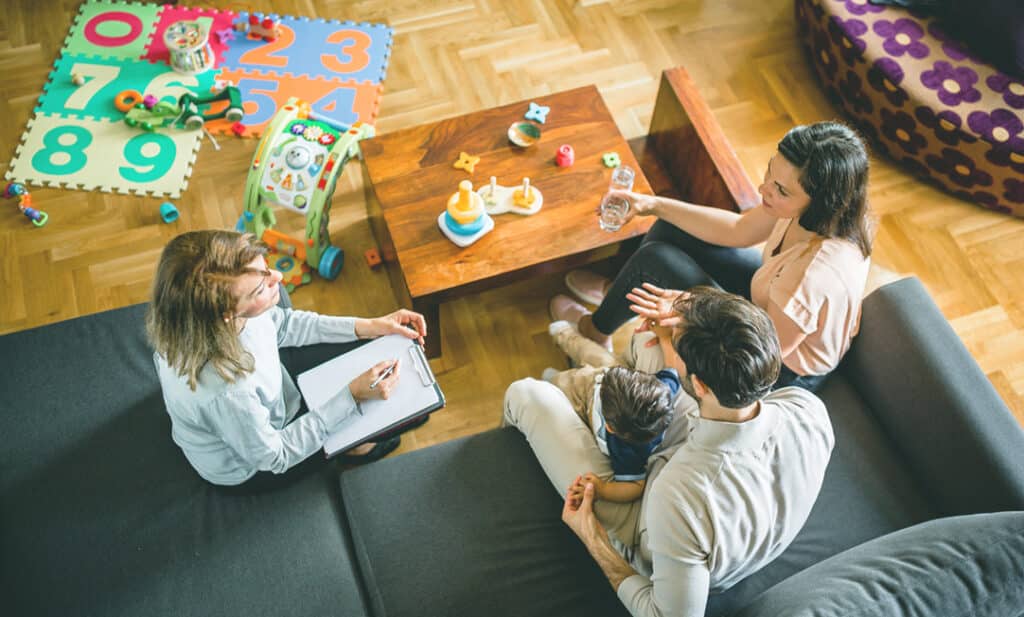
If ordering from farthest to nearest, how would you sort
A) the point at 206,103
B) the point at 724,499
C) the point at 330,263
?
the point at 206,103 → the point at 330,263 → the point at 724,499

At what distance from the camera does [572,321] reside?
2.47 m

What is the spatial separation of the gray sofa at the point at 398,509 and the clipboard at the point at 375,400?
3.8 inches

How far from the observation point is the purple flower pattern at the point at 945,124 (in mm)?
2600

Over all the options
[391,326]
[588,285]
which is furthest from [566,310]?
[391,326]

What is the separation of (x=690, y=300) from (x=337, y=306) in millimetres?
1379

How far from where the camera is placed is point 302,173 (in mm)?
2344

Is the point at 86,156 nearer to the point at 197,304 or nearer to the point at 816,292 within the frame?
the point at 197,304

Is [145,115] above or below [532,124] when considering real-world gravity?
below

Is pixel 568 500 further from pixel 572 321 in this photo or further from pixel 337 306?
pixel 337 306

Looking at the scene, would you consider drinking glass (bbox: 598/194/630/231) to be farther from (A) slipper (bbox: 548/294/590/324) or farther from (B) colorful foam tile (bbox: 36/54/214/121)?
(B) colorful foam tile (bbox: 36/54/214/121)

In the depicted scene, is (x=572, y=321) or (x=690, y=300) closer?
(x=690, y=300)

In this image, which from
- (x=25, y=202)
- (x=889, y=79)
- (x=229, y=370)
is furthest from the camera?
(x=889, y=79)

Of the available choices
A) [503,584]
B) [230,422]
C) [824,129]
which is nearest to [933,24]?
[824,129]

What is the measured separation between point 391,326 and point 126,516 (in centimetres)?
72
